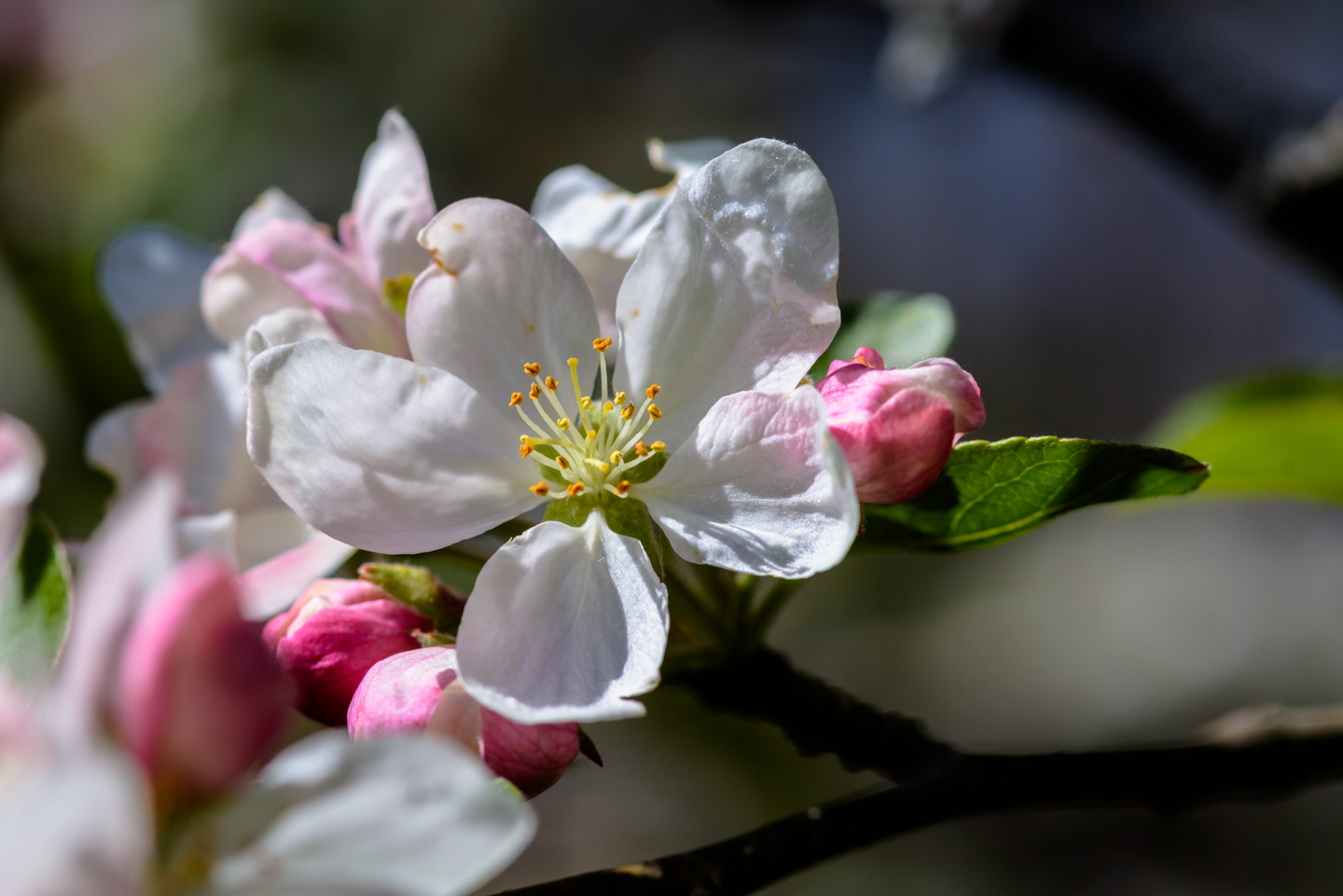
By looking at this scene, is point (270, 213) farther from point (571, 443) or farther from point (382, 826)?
point (382, 826)

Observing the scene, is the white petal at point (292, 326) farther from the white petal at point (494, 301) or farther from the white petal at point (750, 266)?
the white petal at point (750, 266)

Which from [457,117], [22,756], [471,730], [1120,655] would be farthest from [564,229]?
[457,117]

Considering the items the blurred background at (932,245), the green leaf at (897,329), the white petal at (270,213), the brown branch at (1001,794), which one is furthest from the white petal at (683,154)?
the blurred background at (932,245)

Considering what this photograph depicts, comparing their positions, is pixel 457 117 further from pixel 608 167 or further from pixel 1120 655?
pixel 1120 655

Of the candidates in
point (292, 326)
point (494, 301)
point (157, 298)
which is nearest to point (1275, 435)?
point (494, 301)

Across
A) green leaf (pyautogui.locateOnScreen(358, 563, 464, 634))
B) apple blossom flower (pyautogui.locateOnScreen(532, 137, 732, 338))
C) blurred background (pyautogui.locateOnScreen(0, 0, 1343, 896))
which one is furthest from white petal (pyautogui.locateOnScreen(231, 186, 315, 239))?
blurred background (pyautogui.locateOnScreen(0, 0, 1343, 896))

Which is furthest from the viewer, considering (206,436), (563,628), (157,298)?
(157,298)

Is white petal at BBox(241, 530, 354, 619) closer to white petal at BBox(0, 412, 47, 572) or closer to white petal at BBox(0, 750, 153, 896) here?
white petal at BBox(0, 412, 47, 572)
